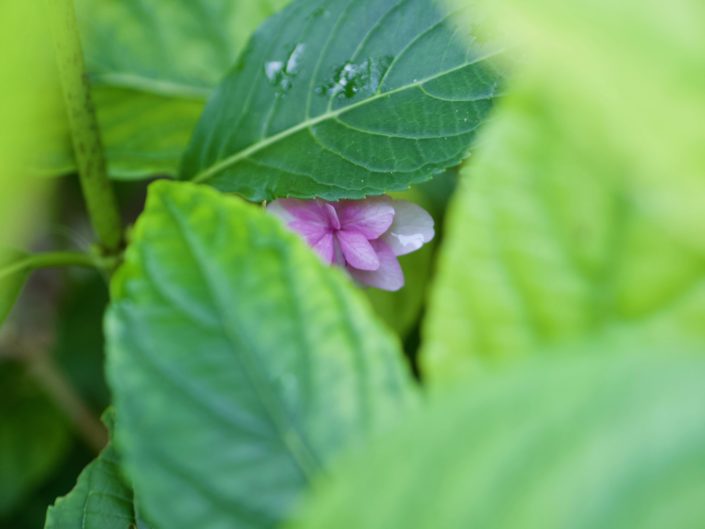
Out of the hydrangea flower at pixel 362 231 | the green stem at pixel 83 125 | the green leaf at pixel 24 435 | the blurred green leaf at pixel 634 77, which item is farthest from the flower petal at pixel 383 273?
the green leaf at pixel 24 435

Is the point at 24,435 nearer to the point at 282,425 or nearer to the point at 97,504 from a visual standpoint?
the point at 97,504

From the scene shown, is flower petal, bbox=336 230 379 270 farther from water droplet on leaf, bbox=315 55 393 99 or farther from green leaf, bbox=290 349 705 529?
green leaf, bbox=290 349 705 529

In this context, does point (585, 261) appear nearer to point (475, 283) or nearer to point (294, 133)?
point (475, 283)

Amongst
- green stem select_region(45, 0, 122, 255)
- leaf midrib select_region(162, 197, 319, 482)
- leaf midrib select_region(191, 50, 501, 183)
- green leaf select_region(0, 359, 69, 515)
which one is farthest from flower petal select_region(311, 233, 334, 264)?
green leaf select_region(0, 359, 69, 515)

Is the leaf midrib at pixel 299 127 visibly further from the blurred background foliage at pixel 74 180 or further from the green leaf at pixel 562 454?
the green leaf at pixel 562 454

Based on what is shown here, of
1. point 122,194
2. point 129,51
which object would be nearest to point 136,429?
point 129,51

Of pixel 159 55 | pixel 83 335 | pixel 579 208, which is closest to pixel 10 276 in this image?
pixel 159 55
